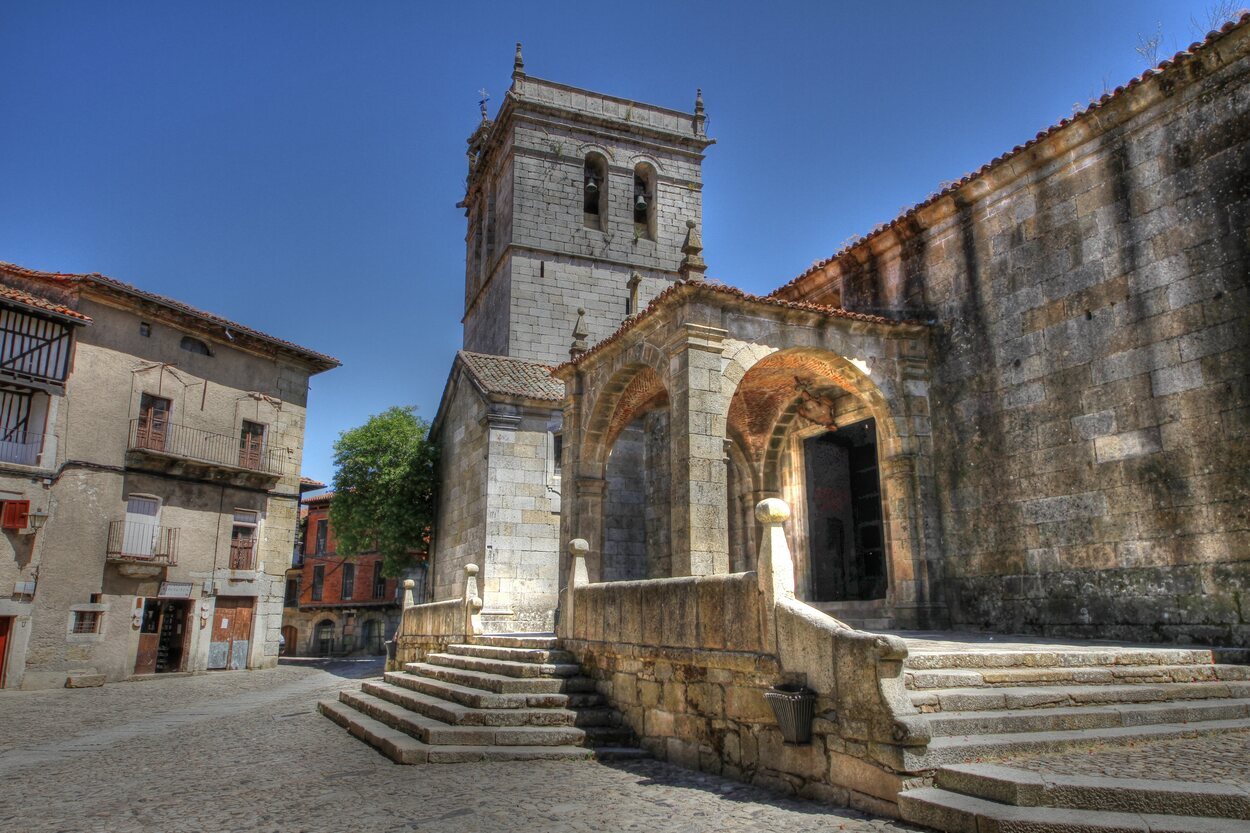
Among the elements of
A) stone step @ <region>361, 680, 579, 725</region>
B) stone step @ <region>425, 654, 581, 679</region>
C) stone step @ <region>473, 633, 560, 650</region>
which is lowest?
stone step @ <region>361, 680, 579, 725</region>

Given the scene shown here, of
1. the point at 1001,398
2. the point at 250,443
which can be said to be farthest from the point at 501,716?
the point at 250,443

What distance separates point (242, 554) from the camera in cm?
2288

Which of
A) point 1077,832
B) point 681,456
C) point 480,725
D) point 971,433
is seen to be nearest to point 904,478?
point 971,433

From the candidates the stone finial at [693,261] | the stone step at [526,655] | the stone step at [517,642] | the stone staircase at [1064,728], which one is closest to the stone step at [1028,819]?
the stone staircase at [1064,728]

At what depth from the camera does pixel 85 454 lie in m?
19.1

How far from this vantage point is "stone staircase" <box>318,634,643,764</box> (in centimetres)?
787

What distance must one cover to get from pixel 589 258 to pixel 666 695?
65.6ft

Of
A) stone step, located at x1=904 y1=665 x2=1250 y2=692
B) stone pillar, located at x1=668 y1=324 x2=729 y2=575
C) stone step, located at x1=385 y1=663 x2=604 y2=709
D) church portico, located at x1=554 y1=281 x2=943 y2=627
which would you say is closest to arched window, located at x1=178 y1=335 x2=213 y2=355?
church portico, located at x1=554 y1=281 x2=943 y2=627

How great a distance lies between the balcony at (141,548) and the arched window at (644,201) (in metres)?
16.3

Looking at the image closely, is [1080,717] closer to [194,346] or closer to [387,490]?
[387,490]

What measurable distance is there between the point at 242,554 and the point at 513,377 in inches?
379

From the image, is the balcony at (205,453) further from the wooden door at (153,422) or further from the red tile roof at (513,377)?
the red tile roof at (513,377)

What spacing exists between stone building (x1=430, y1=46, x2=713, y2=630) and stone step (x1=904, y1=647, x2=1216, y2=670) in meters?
14.1

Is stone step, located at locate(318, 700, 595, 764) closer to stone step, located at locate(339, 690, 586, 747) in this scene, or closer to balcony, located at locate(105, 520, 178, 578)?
stone step, located at locate(339, 690, 586, 747)
